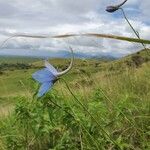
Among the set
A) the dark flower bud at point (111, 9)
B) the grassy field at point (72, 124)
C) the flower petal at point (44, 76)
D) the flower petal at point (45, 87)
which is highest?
the dark flower bud at point (111, 9)

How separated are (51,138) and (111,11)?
294 cm

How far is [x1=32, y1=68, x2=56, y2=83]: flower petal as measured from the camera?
5.43 feet

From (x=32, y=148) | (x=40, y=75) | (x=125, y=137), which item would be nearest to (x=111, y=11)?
(x=40, y=75)

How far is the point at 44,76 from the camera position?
1.70 m

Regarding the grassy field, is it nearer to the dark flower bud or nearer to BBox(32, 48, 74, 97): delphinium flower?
BBox(32, 48, 74, 97): delphinium flower

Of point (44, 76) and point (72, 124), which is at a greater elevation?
point (44, 76)

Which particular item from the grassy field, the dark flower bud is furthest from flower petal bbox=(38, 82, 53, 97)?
the grassy field

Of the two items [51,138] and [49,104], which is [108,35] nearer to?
[49,104]

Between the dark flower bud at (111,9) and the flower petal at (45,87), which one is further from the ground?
the dark flower bud at (111,9)

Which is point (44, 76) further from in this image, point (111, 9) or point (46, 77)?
point (111, 9)

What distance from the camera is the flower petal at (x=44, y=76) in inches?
65.2

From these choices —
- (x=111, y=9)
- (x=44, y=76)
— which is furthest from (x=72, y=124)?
(x=111, y=9)

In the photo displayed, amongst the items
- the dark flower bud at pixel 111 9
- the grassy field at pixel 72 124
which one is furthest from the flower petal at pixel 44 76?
the grassy field at pixel 72 124

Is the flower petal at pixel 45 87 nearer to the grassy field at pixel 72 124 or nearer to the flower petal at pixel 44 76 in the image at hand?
the flower petal at pixel 44 76
